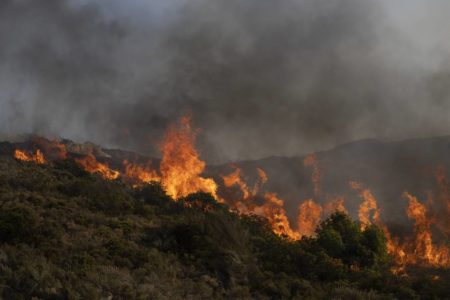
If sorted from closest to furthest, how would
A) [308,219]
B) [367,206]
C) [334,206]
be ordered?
[308,219] → [334,206] → [367,206]

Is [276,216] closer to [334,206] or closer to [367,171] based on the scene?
[334,206]

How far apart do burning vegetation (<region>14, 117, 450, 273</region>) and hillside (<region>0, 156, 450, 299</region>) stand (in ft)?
47.4

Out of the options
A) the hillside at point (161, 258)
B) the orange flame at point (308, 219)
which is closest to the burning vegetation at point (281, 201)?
the orange flame at point (308, 219)

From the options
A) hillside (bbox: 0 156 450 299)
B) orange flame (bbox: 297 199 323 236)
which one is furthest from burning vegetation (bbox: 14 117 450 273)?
hillside (bbox: 0 156 450 299)

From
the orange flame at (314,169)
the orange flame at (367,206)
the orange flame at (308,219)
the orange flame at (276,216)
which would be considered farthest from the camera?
the orange flame at (314,169)

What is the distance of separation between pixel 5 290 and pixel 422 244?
1635 inches

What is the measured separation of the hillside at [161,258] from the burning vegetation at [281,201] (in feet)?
47.4

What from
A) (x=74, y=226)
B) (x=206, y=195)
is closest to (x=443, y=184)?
(x=206, y=195)

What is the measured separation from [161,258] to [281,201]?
43.3 meters

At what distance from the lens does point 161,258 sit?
1695 cm

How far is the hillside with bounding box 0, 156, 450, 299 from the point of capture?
488 inches

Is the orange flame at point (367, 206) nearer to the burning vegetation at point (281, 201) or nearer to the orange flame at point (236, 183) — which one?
the burning vegetation at point (281, 201)

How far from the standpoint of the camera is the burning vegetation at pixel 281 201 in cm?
4412

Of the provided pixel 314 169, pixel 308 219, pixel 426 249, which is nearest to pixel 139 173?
pixel 308 219
